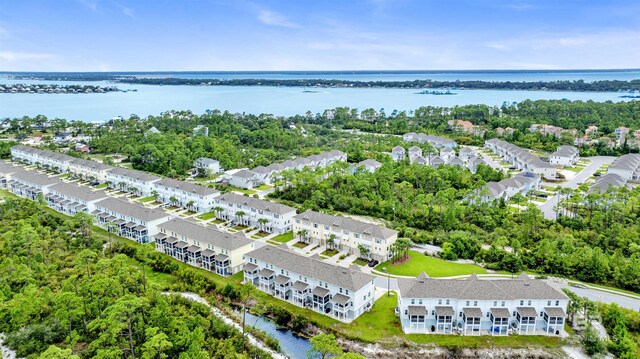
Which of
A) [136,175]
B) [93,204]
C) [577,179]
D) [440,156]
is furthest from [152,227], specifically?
[577,179]

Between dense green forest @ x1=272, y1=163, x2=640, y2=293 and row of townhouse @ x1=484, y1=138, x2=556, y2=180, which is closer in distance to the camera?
dense green forest @ x1=272, y1=163, x2=640, y2=293

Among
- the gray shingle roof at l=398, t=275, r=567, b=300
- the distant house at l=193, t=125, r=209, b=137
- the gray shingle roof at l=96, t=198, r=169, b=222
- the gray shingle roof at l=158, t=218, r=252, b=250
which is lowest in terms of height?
the gray shingle roof at l=398, t=275, r=567, b=300

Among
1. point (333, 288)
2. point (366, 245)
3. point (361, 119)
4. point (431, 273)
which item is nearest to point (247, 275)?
point (333, 288)

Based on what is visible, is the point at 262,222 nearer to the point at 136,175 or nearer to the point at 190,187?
the point at 190,187

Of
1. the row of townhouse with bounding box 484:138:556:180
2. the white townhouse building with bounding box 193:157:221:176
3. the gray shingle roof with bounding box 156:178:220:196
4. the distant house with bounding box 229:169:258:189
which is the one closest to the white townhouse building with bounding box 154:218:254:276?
the gray shingle roof with bounding box 156:178:220:196

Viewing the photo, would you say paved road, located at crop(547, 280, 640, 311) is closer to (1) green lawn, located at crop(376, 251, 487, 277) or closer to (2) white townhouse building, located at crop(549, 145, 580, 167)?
(1) green lawn, located at crop(376, 251, 487, 277)

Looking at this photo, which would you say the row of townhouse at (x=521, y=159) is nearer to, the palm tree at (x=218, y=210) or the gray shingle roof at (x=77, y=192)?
the palm tree at (x=218, y=210)

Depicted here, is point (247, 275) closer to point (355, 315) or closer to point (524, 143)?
point (355, 315)

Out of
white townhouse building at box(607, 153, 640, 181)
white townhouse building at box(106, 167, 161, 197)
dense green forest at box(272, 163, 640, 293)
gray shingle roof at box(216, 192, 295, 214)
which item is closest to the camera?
dense green forest at box(272, 163, 640, 293)
